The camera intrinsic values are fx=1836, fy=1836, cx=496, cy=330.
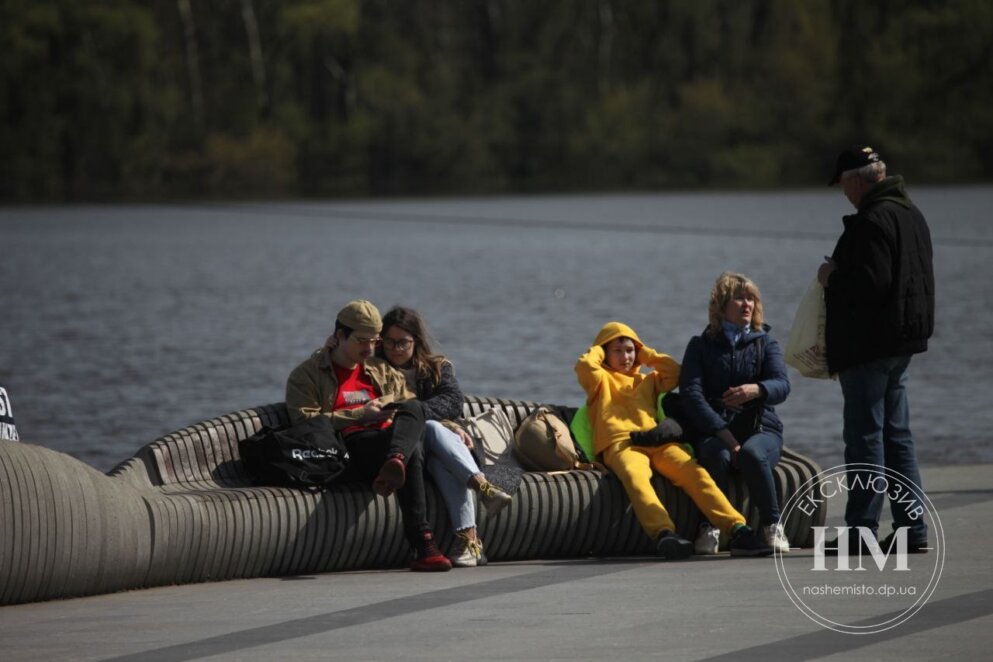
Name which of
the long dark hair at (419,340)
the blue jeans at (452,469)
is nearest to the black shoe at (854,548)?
the blue jeans at (452,469)

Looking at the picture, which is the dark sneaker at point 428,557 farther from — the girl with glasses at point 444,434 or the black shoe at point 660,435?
the black shoe at point 660,435

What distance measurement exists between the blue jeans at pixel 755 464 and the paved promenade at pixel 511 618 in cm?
25

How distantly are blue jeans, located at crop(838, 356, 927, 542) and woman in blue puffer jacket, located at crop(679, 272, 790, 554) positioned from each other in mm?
392

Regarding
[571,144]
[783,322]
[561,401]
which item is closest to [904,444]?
[561,401]

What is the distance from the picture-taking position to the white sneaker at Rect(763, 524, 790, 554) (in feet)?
23.2

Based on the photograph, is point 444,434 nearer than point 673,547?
No

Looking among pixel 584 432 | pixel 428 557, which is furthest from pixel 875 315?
pixel 428 557

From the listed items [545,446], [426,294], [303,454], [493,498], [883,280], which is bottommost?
[426,294]

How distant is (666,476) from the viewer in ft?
24.1

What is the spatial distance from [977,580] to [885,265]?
4.00 ft

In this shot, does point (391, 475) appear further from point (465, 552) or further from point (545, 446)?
point (545, 446)

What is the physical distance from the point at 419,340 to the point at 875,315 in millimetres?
1918

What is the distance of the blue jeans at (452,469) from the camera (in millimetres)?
7137

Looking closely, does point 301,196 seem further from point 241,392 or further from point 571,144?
point 241,392
